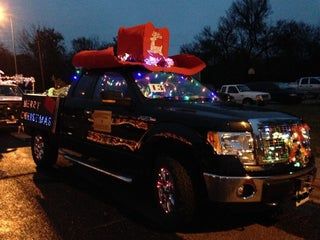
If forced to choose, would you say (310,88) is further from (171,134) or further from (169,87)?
(171,134)

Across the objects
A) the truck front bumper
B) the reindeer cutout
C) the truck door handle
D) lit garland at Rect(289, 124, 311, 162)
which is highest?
the reindeer cutout

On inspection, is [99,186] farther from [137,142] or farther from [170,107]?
[170,107]

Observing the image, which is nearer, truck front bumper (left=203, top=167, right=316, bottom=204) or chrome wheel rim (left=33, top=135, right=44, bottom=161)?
truck front bumper (left=203, top=167, right=316, bottom=204)

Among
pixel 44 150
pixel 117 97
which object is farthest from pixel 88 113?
pixel 44 150

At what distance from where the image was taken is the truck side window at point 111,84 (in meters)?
6.76

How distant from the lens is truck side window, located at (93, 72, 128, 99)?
6.76m

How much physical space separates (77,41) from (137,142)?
81097mm

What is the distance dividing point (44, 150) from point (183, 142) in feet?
13.7

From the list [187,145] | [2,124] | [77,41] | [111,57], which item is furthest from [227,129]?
[77,41]

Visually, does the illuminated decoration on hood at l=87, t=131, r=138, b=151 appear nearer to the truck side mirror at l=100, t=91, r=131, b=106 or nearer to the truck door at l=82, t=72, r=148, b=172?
the truck door at l=82, t=72, r=148, b=172

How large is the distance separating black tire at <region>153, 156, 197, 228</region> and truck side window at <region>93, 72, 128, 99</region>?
4.35ft

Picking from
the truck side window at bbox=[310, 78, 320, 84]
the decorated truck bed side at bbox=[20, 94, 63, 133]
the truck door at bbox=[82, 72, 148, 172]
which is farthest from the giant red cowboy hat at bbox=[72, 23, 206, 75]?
the truck side window at bbox=[310, 78, 320, 84]

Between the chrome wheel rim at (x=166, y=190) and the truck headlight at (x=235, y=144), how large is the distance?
30.2 inches

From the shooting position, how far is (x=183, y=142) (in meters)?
5.39
